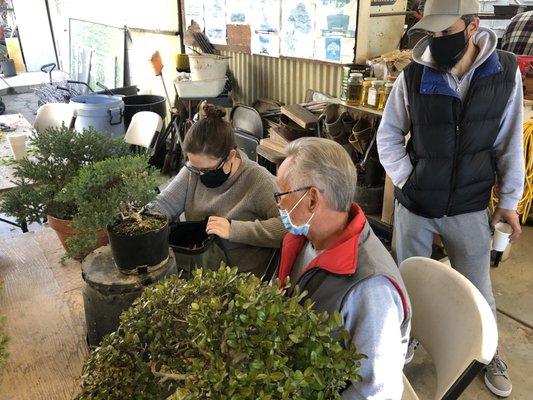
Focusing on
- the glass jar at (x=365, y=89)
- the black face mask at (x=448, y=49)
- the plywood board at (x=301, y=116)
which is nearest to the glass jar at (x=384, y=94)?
the glass jar at (x=365, y=89)

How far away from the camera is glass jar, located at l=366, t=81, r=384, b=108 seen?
8.99 feet

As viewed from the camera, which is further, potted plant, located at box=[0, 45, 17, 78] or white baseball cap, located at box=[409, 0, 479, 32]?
potted plant, located at box=[0, 45, 17, 78]

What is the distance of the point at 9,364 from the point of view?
1.18 m

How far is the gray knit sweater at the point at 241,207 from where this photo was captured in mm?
1690

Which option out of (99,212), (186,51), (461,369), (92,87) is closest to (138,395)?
(99,212)

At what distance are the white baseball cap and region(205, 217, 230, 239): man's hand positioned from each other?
107 centimetres

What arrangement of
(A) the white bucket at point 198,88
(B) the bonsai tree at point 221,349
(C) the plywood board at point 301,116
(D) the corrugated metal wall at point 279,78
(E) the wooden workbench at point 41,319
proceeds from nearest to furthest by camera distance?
(B) the bonsai tree at point 221,349 → (E) the wooden workbench at point 41,319 → (C) the plywood board at point 301,116 → (D) the corrugated metal wall at point 279,78 → (A) the white bucket at point 198,88

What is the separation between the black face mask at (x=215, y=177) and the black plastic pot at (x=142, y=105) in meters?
3.52

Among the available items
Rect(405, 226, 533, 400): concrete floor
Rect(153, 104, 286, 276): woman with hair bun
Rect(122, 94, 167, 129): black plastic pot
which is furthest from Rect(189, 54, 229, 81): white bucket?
Rect(405, 226, 533, 400): concrete floor

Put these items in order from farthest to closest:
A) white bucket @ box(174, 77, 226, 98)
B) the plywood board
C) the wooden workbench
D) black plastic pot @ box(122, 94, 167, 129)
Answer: black plastic pot @ box(122, 94, 167, 129) < white bucket @ box(174, 77, 226, 98) < the plywood board < the wooden workbench

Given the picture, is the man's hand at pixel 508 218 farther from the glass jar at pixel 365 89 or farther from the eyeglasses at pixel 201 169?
the glass jar at pixel 365 89

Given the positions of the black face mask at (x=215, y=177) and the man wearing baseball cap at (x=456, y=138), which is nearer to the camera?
the man wearing baseball cap at (x=456, y=138)

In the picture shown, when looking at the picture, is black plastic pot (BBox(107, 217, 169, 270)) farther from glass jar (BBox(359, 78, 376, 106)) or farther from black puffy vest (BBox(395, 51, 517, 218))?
glass jar (BBox(359, 78, 376, 106))

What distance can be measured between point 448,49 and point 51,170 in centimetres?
158
